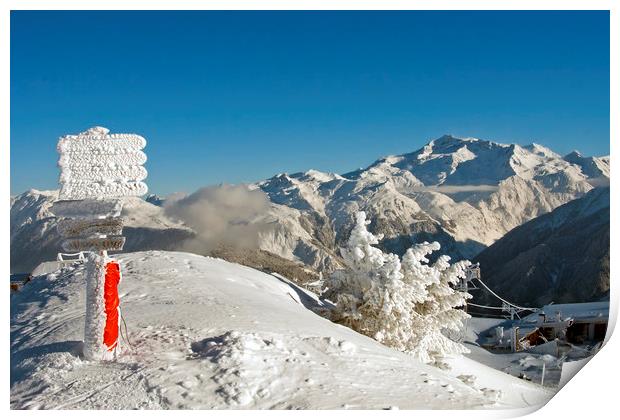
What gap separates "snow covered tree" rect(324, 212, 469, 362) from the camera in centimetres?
1531

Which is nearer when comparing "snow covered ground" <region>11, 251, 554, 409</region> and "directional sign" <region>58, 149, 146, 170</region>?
"snow covered ground" <region>11, 251, 554, 409</region>

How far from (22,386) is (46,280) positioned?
6.98m

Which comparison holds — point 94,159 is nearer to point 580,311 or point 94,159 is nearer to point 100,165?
point 100,165

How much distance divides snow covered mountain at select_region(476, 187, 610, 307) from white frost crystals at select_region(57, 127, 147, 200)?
268 feet

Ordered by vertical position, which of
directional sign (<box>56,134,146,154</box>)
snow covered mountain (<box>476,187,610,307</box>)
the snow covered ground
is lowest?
the snow covered ground

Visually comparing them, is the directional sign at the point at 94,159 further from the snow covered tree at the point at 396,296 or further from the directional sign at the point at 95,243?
the snow covered tree at the point at 396,296

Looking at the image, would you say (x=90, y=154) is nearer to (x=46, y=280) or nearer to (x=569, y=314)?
(x=46, y=280)

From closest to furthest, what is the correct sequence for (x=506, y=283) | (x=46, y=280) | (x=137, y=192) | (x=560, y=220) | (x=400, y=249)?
(x=137, y=192), (x=46, y=280), (x=506, y=283), (x=560, y=220), (x=400, y=249)

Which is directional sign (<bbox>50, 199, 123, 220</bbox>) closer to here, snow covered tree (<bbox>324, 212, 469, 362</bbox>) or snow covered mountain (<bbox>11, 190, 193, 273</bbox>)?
snow covered tree (<bbox>324, 212, 469, 362</bbox>)

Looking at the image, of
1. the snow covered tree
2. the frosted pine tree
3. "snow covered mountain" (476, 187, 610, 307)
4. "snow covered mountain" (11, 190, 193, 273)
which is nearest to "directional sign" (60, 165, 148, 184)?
the snow covered tree

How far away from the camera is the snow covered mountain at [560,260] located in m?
92.8

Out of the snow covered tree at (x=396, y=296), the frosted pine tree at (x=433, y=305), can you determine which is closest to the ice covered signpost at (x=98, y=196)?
the snow covered tree at (x=396, y=296)

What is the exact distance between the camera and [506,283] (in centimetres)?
10494
